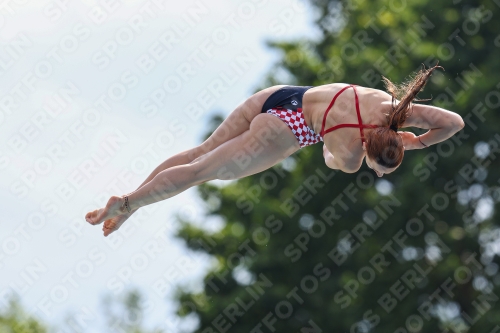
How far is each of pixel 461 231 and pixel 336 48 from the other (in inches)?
151

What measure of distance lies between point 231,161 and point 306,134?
582 millimetres

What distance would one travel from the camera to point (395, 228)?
45.6 feet

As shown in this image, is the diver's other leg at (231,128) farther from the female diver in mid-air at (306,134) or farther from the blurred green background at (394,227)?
the blurred green background at (394,227)

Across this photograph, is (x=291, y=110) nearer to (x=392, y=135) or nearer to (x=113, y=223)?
(x=392, y=135)

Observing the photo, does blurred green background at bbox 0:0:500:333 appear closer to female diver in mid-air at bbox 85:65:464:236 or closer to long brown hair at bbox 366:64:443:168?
female diver in mid-air at bbox 85:65:464:236

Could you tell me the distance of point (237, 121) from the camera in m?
6.68

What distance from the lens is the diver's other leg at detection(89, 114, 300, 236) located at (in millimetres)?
6406

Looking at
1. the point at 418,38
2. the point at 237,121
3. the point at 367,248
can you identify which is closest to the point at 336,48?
the point at 418,38

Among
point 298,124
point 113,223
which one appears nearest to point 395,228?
point 113,223

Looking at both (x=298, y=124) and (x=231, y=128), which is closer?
(x=298, y=124)

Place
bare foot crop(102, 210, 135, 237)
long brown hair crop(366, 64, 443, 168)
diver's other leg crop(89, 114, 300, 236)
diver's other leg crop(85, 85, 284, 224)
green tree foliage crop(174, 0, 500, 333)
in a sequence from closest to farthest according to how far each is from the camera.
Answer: long brown hair crop(366, 64, 443, 168) → diver's other leg crop(89, 114, 300, 236) → diver's other leg crop(85, 85, 284, 224) → bare foot crop(102, 210, 135, 237) → green tree foliage crop(174, 0, 500, 333)

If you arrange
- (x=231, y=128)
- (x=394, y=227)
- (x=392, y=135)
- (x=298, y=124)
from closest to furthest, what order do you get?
(x=392, y=135) → (x=298, y=124) → (x=231, y=128) → (x=394, y=227)

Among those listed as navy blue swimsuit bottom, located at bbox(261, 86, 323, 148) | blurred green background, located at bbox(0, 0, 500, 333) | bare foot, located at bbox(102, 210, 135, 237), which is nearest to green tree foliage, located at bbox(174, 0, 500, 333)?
blurred green background, located at bbox(0, 0, 500, 333)

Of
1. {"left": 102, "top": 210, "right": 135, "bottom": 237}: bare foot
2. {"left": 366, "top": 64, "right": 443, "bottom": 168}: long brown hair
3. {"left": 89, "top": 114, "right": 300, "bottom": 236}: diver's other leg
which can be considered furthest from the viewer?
{"left": 102, "top": 210, "right": 135, "bottom": 237}: bare foot
